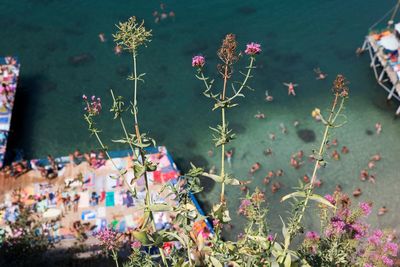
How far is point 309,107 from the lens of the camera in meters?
34.2

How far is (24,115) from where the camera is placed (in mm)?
33875

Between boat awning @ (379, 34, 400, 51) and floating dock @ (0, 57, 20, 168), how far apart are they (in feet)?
82.4

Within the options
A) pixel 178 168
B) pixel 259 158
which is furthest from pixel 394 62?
pixel 178 168

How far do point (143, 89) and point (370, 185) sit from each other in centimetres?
1644

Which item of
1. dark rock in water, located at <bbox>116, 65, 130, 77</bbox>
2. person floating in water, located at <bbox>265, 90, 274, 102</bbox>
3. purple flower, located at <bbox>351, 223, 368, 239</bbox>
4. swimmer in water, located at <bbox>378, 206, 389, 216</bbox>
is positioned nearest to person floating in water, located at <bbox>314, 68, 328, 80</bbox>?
person floating in water, located at <bbox>265, 90, 274, 102</bbox>

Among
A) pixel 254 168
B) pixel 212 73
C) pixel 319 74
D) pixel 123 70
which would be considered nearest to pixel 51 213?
pixel 254 168

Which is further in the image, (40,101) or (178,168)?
(40,101)

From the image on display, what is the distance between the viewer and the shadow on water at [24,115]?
3158 centimetres

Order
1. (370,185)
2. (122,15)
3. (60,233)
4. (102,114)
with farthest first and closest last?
(122,15), (102,114), (370,185), (60,233)

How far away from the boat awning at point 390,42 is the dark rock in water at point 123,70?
59.4ft

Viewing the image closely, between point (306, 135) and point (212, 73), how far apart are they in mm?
8864

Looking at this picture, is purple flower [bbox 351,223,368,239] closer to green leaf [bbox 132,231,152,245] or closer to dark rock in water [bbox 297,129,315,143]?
green leaf [bbox 132,231,152,245]

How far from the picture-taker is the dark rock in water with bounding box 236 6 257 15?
4209 cm

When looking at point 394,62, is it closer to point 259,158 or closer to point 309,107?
point 309,107
